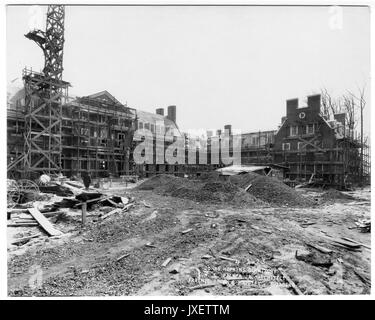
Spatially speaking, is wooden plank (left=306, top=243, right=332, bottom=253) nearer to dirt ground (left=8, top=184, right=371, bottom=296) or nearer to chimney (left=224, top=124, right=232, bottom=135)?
dirt ground (left=8, top=184, right=371, bottom=296)

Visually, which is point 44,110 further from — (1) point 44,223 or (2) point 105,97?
(1) point 44,223

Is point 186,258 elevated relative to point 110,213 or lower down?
lower down

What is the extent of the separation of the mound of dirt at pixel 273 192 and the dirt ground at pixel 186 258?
19.3 ft

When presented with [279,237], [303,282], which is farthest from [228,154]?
[303,282]

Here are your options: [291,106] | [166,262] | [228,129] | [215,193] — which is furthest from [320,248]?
[228,129]

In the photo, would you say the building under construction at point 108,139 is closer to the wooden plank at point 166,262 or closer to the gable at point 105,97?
the gable at point 105,97

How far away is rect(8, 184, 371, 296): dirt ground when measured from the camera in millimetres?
6000

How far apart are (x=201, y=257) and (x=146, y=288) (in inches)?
80.2

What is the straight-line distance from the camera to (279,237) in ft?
29.7

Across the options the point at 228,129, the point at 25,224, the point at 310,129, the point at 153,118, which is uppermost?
the point at 153,118

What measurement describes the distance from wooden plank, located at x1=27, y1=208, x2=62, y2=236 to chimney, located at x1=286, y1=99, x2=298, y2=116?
111 ft

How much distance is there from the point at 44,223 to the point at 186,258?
249 inches

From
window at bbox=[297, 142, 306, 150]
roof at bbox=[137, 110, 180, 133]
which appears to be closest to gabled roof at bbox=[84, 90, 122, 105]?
roof at bbox=[137, 110, 180, 133]

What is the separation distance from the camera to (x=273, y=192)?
18.9m
